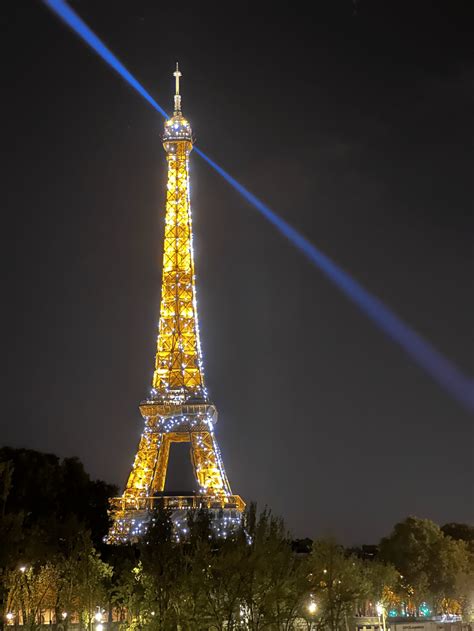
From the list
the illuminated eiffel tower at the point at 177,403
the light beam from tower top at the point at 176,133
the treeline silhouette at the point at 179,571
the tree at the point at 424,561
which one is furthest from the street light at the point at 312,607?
the light beam from tower top at the point at 176,133

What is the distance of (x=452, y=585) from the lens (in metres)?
66.2

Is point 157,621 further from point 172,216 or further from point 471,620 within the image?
point 172,216

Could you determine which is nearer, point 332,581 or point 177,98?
point 332,581

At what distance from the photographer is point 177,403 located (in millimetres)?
69312

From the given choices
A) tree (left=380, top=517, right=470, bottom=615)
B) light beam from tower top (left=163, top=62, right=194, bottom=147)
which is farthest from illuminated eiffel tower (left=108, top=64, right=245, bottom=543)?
tree (left=380, top=517, right=470, bottom=615)

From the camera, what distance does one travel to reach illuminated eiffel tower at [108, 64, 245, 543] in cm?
6500

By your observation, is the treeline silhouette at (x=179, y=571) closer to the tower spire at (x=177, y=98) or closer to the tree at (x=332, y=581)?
the tree at (x=332, y=581)

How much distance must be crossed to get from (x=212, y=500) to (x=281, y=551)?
36961mm

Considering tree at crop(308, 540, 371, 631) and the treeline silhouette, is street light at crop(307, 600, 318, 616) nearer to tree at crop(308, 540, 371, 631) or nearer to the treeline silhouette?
the treeline silhouette

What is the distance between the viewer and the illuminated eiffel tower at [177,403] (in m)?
65.0

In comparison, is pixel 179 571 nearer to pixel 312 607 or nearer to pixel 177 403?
pixel 312 607

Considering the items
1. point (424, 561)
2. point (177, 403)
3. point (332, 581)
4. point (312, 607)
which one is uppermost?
point (177, 403)

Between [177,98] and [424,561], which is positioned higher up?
[177,98]

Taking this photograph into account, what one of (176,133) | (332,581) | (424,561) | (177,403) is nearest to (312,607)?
(332,581)
